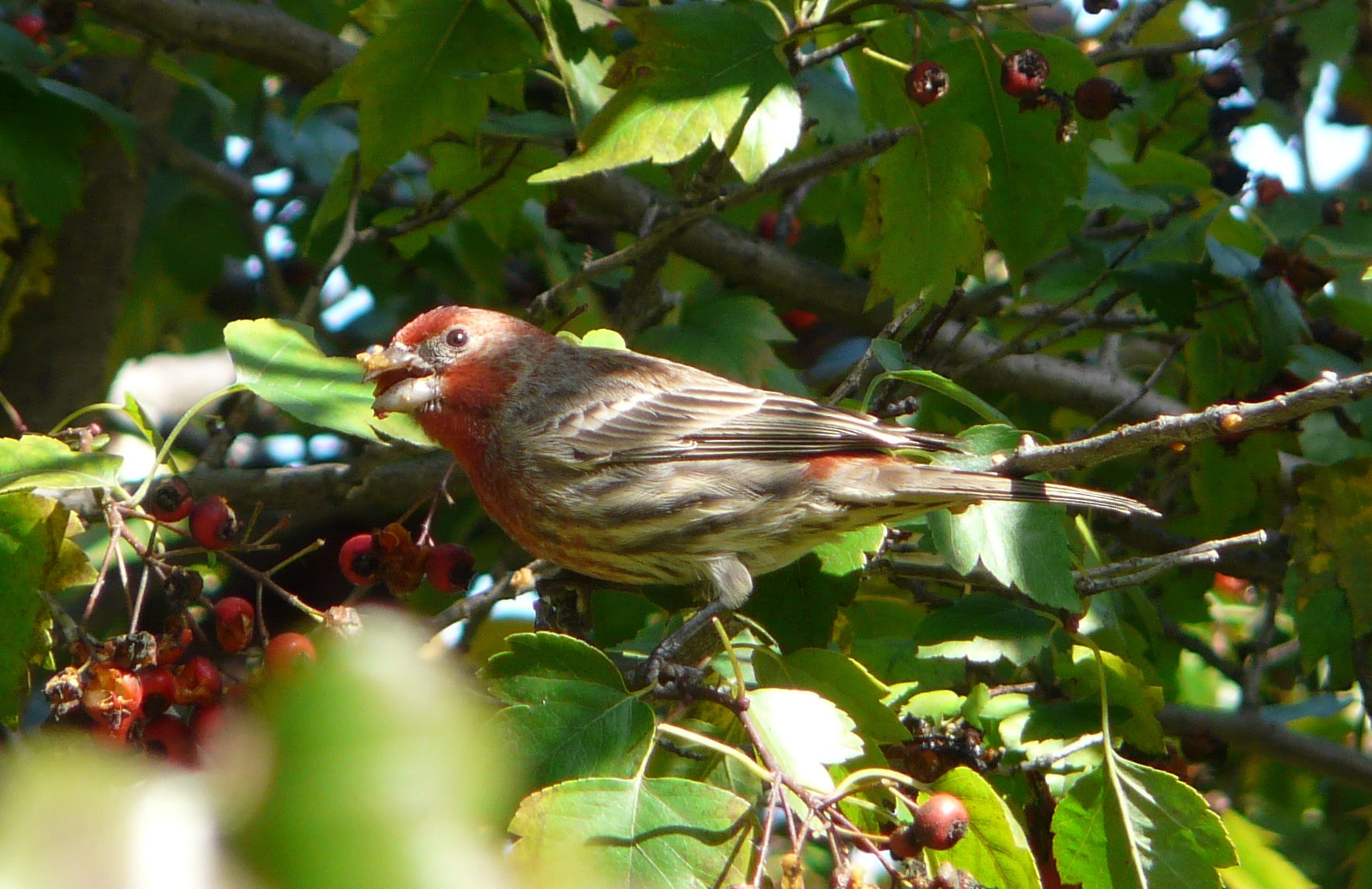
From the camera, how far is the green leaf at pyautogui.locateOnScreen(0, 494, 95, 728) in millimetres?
3076

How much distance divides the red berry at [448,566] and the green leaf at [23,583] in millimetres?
1009

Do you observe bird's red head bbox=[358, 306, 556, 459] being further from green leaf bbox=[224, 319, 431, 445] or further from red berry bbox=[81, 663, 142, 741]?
red berry bbox=[81, 663, 142, 741]

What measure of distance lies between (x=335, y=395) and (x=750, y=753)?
1.58 m

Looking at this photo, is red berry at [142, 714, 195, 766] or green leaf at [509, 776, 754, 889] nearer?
green leaf at [509, 776, 754, 889]

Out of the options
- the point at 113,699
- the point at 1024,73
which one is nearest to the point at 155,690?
the point at 113,699

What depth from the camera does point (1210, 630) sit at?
714 cm

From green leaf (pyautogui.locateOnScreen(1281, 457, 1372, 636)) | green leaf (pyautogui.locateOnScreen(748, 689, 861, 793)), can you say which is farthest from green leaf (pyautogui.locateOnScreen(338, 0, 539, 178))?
green leaf (pyautogui.locateOnScreen(1281, 457, 1372, 636))

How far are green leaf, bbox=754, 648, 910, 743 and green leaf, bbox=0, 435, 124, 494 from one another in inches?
71.5

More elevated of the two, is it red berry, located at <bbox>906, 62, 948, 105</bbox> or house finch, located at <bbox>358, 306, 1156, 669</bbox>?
red berry, located at <bbox>906, 62, 948, 105</bbox>

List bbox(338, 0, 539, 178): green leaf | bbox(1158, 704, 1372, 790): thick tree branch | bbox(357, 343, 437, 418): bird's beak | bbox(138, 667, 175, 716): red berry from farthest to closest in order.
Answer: bbox(1158, 704, 1372, 790): thick tree branch < bbox(338, 0, 539, 178): green leaf < bbox(357, 343, 437, 418): bird's beak < bbox(138, 667, 175, 716): red berry

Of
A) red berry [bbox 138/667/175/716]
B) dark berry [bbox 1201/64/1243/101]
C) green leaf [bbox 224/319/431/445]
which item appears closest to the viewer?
red berry [bbox 138/667/175/716]

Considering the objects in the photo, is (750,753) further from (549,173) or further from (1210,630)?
(1210,630)

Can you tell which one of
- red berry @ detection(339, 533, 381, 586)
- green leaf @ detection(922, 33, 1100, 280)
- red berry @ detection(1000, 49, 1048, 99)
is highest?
red berry @ detection(1000, 49, 1048, 99)

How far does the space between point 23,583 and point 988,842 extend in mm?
2378
